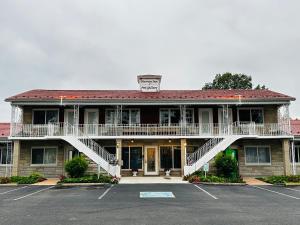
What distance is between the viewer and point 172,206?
10.9m

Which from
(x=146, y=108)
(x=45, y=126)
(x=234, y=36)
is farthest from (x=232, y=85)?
(x=45, y=126)

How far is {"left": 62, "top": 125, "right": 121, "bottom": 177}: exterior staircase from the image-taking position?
1933cm

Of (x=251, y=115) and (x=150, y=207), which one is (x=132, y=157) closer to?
(x=251, y=115)

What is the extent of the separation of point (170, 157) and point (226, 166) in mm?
4724

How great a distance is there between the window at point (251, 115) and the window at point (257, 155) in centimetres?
212

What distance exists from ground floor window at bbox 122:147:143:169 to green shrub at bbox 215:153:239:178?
5943 millimetres

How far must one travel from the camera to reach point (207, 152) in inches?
786

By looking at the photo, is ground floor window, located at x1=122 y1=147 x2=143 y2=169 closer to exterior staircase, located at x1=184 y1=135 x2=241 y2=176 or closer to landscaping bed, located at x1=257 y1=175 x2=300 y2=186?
exterior staircase, located at x1=184 y1=135 x2=241 y2=176

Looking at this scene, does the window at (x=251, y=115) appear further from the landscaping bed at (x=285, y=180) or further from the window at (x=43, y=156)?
the window at (x=43, y=156)

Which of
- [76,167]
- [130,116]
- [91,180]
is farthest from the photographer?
[130,116]

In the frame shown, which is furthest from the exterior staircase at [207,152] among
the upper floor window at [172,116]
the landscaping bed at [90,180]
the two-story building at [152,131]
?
the landscaping bed at [90,180]

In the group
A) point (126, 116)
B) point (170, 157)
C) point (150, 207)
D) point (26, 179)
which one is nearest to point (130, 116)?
point (126, 116)

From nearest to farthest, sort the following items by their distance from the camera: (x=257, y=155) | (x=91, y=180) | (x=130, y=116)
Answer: (x=91, y=180), (x=257, y=155), (x=130, y=116)

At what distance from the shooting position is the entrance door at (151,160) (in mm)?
22156
